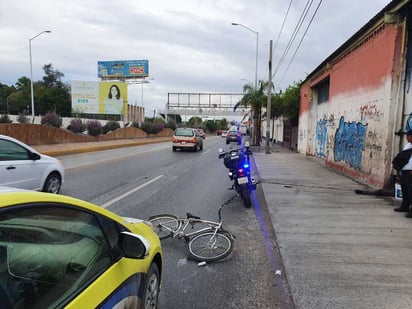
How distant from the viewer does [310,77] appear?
22672mm

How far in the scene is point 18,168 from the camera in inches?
297

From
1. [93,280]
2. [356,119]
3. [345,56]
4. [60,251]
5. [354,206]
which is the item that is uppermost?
[345,56]

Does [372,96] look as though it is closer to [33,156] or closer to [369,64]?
[369,64]

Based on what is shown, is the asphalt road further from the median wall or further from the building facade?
the median wall

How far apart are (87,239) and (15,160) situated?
19.8 ft

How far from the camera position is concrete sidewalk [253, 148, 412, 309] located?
12.7ft

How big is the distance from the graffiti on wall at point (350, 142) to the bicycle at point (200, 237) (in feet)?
26.4

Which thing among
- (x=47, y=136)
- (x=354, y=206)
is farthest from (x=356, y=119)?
(x=47, y=136)

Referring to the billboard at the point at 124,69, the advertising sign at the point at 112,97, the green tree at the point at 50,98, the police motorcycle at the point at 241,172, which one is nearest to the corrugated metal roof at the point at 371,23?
the police motorcycle at the point at 241,172

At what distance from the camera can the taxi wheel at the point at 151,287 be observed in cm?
298

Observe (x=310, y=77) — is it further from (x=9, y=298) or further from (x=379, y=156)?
(x=9, y=298)

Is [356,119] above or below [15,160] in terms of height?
above

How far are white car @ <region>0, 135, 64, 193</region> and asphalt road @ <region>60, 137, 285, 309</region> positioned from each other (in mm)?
797

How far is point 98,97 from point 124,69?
11.9m
